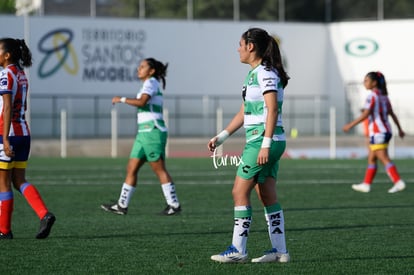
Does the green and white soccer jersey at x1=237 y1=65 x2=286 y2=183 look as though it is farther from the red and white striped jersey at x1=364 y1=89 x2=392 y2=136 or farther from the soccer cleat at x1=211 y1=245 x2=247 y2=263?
the red and white striped jersey at x1=364 y1=89 x2=392 y2=136

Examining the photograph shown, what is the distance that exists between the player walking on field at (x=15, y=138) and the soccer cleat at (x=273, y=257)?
8.10 feet

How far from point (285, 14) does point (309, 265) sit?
139 ft

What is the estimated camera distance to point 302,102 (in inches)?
1945

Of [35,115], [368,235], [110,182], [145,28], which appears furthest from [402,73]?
[368,235]

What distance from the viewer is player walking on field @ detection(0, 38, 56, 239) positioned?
1033 cm

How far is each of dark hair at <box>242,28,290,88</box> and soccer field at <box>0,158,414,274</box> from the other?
167cm

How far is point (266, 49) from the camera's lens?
28.8 ft

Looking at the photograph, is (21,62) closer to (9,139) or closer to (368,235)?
(9,139)

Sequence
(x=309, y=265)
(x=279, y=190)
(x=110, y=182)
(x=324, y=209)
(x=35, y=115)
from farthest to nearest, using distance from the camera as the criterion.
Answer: (x=35, y=115)
(x=110, y=182)
(x=279, y=190)
(x=324, y=209)
(x=309, y=265)

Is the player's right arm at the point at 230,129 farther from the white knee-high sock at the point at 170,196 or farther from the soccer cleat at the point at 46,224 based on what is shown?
the white knee-high sock at the point at 170,196

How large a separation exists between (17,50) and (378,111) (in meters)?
8.62

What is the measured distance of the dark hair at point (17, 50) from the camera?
10.5m

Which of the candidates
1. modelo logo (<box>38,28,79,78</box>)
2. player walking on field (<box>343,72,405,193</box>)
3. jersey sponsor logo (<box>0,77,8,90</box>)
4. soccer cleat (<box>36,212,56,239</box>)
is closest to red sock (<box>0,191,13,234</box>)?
soccer cleat (<box>36,212,56,239</box>)

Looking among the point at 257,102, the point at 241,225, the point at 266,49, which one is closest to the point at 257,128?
the point at 257,102
